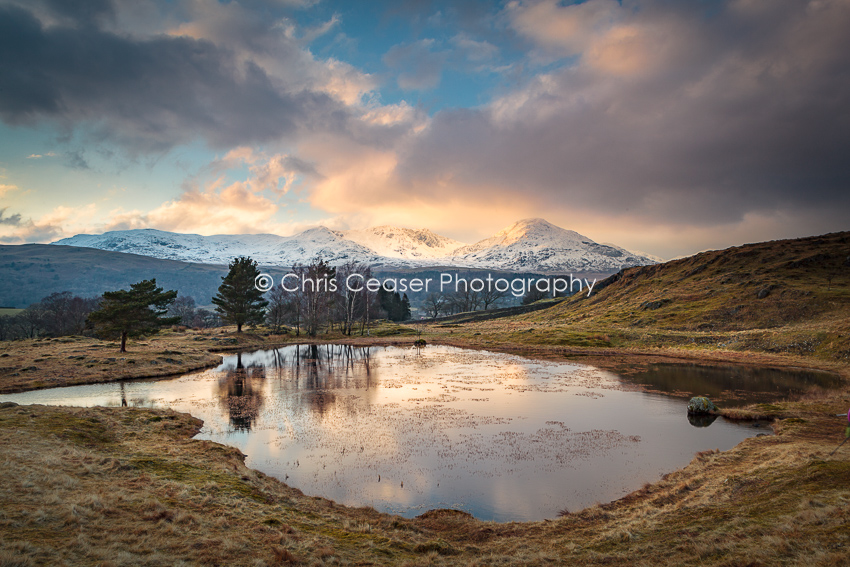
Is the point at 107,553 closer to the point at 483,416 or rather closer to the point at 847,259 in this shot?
the point at 483,416

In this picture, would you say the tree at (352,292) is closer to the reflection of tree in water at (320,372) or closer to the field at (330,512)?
the reflection of tree in water at (320,372)

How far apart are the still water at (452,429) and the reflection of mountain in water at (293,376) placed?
0.85 ft

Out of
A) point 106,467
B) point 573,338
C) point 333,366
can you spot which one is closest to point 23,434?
point 106,467

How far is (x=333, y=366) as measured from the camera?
54.0 metres

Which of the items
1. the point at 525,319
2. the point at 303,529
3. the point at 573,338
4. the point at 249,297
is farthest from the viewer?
the point at 525,319

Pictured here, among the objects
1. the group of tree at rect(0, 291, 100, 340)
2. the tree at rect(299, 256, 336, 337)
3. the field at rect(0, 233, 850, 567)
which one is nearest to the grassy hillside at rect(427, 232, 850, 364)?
the tree at rect(299, 256, 336, 337)

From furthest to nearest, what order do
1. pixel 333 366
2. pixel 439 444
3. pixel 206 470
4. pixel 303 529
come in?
pixel 333 366
pixel 439 444
pixel 206 470
pixel 303 529

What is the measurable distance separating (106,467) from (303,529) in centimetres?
868

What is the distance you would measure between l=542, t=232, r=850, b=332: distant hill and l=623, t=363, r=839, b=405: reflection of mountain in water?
1854cm

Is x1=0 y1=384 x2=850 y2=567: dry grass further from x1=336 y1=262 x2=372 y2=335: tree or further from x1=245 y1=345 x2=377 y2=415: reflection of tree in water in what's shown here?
x1=336 y1=262 x2=372 y2=335: tree

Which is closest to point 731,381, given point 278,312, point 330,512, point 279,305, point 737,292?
point 330,512

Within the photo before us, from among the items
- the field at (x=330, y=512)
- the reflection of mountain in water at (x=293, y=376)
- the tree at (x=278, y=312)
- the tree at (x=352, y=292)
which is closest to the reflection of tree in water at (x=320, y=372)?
the reflection of mountain in water at (x=293, y=376)

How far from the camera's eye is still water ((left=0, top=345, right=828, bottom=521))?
17219 mm

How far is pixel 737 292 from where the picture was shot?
81.9 m
